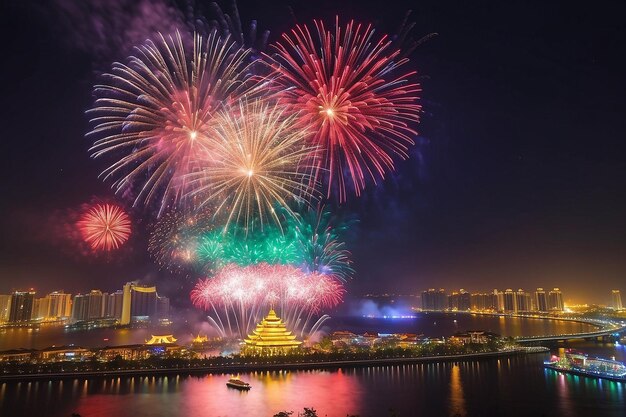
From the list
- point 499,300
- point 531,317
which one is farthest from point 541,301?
point 531,317

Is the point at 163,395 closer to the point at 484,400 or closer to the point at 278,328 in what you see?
the point at 278,328

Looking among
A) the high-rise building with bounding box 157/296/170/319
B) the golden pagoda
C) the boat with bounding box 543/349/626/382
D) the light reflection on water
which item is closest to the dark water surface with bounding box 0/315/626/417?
the light reflection on water

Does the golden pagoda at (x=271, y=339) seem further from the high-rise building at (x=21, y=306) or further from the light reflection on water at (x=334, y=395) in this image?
the high-rise building at (x=21, y=306)

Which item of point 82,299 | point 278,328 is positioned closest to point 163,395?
point 278,328

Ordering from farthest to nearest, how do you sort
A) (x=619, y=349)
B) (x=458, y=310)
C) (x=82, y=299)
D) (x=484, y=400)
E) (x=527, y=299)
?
(x=458, y=310)
(x=527, y=299)
(x=82, y=299)
(x=619, y=349)
(x=484, y=400)

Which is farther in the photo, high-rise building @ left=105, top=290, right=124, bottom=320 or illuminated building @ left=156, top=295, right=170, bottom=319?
illuminated building @ left=156, top=295, right=170, bottom=319

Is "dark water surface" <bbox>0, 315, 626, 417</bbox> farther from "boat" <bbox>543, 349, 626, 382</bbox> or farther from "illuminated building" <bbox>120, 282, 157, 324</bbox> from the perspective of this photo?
"illuminated building" <bbox>120, 282, 157, 324</bbox>
